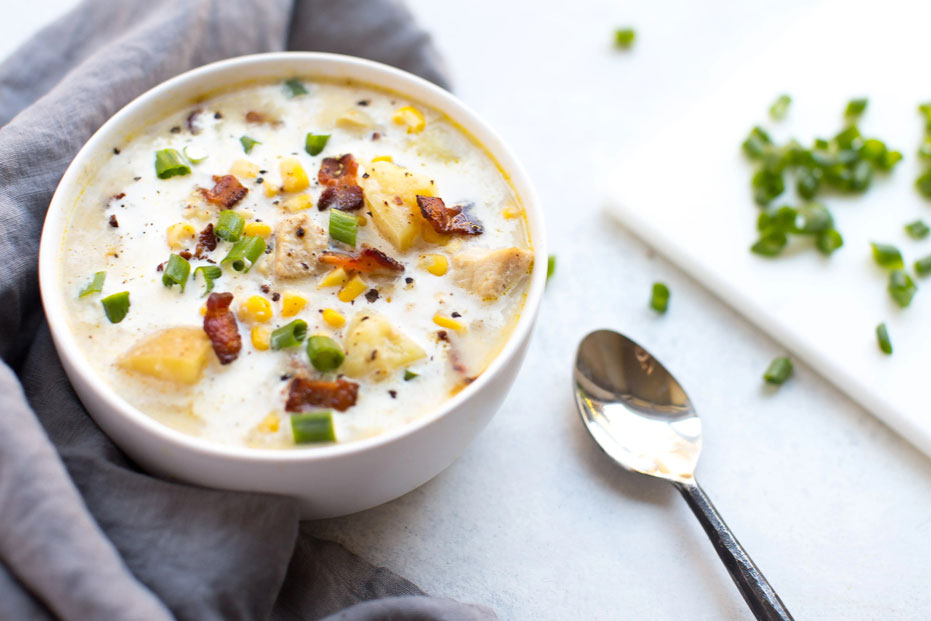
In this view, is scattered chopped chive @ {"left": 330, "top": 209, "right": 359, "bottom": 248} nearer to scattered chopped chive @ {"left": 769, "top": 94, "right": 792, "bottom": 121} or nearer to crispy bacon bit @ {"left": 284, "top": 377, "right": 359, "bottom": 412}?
crispy bacon bit @ {"left": 284, "top": 377, "right": 359, "bottom": 412}

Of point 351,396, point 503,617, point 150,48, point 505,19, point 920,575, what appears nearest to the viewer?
point 351,396

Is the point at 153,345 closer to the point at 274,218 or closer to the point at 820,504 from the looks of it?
the point at 274,218

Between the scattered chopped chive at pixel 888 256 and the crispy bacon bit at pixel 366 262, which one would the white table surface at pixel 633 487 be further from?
the crispy bacon bit at pixel 366 262

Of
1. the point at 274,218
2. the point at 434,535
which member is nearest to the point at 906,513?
the point at 434,535

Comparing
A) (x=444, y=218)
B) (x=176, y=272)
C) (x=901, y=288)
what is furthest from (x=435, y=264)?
(x=901, y=288)

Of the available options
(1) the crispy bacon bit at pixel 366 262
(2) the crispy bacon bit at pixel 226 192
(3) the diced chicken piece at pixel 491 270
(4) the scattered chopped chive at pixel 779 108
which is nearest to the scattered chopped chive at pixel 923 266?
(4) the scattered chopped chive at pixel 779 108
